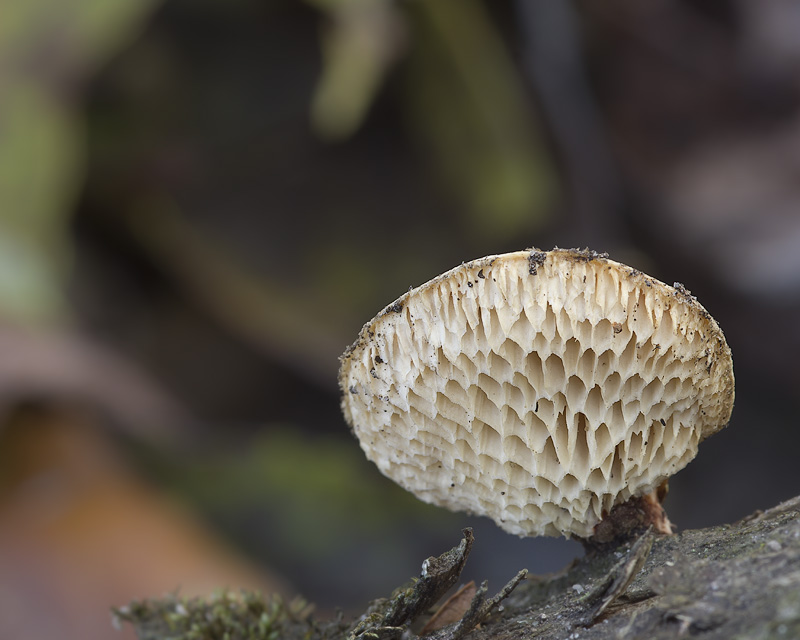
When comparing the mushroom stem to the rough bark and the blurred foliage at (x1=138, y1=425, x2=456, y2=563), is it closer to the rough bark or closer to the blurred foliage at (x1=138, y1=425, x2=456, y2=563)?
the rough bark

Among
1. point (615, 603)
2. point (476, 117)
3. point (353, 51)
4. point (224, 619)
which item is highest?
point (353, 51)

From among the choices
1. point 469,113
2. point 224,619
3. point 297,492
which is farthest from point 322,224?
point 224,619

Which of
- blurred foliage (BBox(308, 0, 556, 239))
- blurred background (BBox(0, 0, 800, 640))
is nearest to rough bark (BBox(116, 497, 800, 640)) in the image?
blurred background (BBox(0, 0, 800, 640))

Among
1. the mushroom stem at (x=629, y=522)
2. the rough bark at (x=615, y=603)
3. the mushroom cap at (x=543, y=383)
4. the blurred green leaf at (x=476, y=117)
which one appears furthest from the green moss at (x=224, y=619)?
the blurred green leaf at (x=476, y=117)

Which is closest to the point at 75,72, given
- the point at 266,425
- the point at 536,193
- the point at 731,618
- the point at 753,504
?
the point at 266,425

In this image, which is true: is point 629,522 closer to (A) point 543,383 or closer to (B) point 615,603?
(B) point 615,603

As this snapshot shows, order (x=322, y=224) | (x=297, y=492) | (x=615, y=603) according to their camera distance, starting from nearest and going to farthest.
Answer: (x=615, y=603) → (x=297, y=492) → (x=322, y=224)

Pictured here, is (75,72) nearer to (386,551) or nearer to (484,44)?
(484,44)
